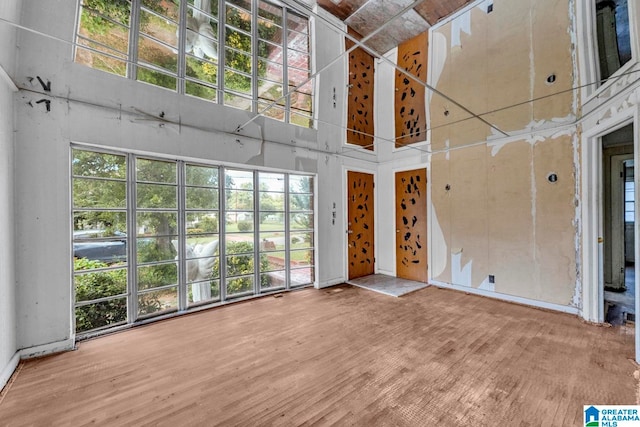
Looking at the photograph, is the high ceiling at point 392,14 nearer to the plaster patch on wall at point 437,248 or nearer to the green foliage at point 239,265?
the plaster patch on wall at point 437,248

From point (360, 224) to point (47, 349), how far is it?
5.16 meters

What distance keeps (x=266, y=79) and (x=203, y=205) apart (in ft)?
8.24

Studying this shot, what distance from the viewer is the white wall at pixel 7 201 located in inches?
91.1

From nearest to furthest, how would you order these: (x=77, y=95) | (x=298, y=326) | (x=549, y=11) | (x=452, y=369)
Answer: (x=452, y=369) < (x=77, y=95) < (x=298, y=326) < (x=549, y=11)

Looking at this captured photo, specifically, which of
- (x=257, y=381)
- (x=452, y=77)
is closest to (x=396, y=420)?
(x=257, y=381)

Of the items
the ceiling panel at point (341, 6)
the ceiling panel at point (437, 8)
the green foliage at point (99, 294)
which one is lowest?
the green foliage at point (99, 294)

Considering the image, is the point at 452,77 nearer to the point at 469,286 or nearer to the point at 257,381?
the point at 469,286

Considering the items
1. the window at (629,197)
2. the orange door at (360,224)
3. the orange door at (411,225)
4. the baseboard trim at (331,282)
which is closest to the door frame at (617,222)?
the window at (629,197)

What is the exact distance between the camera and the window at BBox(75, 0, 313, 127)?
324 cm

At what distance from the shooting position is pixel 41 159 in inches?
108

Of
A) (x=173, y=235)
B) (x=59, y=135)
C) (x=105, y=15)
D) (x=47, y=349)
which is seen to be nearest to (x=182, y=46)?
(x=105, y=15)

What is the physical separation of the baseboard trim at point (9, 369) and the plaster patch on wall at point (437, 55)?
698 cm

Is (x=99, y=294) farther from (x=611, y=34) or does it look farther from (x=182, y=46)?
(x=611, y=34)

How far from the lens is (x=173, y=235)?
3.71 meters
